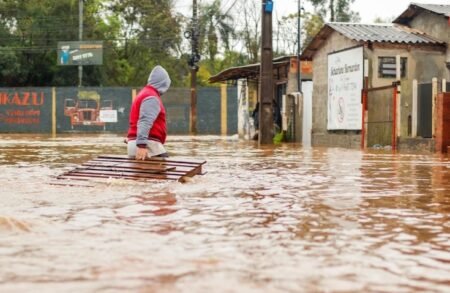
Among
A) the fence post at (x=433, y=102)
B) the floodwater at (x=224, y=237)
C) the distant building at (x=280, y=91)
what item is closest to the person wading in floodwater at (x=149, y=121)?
the floodwater at (x=224, y=237)

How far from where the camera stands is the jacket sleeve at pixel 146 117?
864cm

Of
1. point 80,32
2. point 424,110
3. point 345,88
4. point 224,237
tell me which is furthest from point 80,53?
point 224,237

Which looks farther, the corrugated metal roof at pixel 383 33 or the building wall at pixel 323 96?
the building wall at pixel 323 96

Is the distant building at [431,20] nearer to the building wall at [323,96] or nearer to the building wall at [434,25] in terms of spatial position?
the building wall at [434,25]

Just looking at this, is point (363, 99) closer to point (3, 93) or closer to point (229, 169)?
point (229, 169)

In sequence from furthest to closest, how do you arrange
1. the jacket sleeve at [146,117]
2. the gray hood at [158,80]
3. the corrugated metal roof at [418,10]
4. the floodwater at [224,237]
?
the corrugated metal roof at [418,10] → the gray hood at [158,80] → the jacket sleeve at [146,117] → the floodwater at [224,237]

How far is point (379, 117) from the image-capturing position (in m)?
19.9

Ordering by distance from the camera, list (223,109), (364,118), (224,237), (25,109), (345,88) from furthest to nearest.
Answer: (25,109), (223,109), (345,88), (364,118), (224,237)

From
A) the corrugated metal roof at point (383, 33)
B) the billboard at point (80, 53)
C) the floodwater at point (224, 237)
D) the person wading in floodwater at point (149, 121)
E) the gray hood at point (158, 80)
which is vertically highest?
the billboard at point (80, 53)

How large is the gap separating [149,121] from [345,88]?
1437 centimetres

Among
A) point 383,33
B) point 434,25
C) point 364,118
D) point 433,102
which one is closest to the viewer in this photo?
point 433,102

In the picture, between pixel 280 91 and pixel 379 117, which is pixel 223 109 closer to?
pixel 280 91

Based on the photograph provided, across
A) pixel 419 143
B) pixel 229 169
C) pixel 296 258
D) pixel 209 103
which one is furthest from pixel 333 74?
pixel 209 103

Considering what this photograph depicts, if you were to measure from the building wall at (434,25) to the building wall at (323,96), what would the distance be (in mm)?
2537
